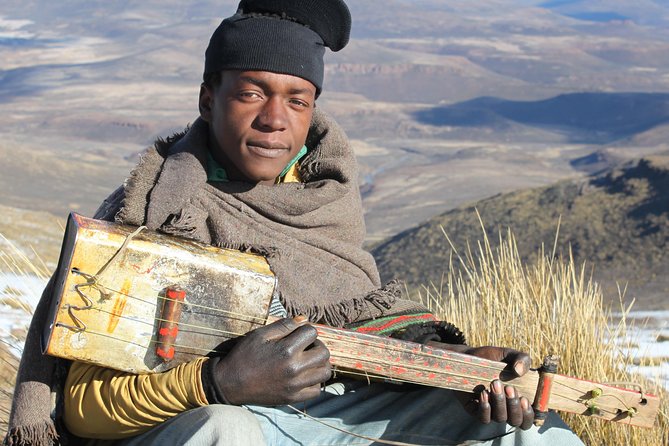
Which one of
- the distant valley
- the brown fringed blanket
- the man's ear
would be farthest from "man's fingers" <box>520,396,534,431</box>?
the distant valley

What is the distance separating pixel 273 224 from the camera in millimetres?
2406

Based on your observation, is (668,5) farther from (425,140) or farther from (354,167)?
(354,167)

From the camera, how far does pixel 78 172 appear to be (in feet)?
97.9

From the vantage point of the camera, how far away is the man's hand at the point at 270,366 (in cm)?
193

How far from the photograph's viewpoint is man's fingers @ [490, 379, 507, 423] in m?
2.19

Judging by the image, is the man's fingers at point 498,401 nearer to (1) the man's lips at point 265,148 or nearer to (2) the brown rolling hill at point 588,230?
(1) the man's lips at point 265,148

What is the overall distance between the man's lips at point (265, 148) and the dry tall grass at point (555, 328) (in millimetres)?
1313

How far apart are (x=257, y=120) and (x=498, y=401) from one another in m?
0.85

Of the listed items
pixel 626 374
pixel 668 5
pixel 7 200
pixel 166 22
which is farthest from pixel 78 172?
pixel 668 5

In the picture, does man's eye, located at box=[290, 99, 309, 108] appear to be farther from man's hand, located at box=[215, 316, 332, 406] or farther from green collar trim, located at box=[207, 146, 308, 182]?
man's hand, located at box=[215, 316, 332, 406]

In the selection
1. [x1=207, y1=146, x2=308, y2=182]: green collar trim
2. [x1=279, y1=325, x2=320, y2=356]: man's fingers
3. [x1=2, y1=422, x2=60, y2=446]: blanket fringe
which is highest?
[x1=207, y1=146, x2=308, y2=182]: green collar trim

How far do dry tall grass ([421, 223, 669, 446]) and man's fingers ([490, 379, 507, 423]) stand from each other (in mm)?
832

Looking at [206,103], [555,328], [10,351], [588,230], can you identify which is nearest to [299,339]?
[206,103]

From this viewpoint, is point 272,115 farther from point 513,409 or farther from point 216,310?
point 513,409
